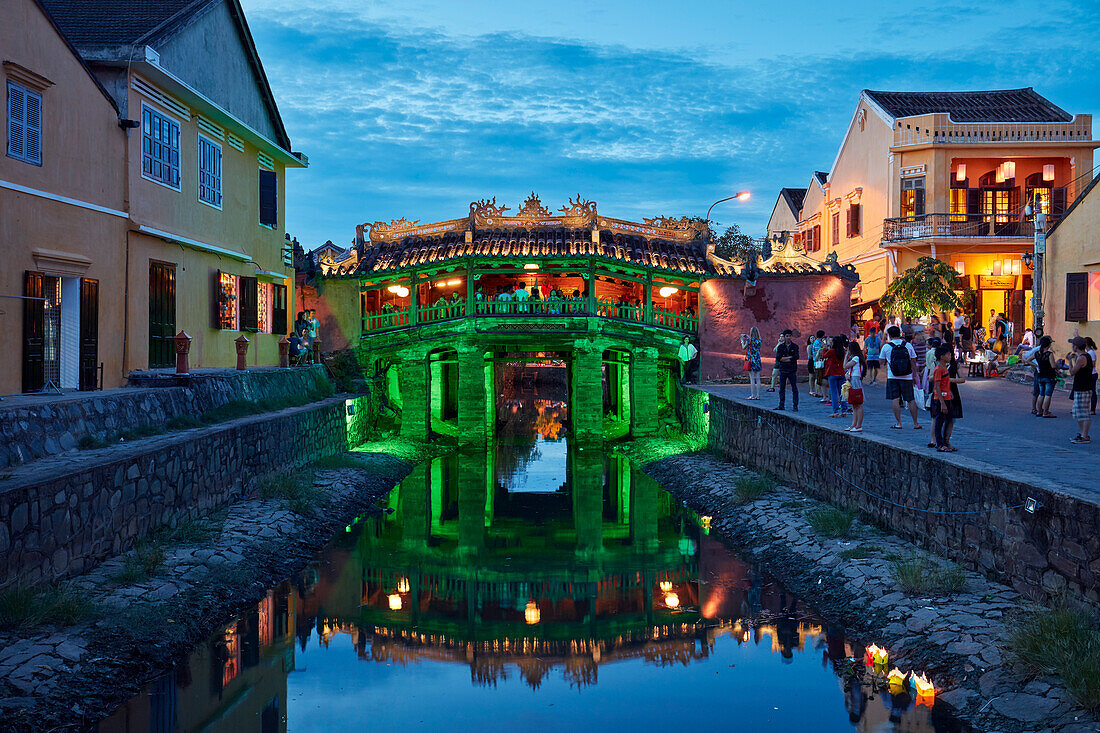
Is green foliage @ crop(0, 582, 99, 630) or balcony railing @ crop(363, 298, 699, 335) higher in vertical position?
balcony railing @ crop(363, 298, 699, 335)

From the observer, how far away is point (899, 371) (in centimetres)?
1416

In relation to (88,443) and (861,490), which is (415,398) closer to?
(88,443)

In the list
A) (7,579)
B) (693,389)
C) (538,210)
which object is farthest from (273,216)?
(7,579)

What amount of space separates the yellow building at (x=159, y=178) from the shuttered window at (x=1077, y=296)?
2001 cm

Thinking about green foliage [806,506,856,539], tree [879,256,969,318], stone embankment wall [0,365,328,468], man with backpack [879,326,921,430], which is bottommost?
green foliage [806,506,856,539]

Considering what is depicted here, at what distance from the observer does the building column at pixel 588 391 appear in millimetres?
27891

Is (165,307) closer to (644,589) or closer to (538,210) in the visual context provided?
(644,589)

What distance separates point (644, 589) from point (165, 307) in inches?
406

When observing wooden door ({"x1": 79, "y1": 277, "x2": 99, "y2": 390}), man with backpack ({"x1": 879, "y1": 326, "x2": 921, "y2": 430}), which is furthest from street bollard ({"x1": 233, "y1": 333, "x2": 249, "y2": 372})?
man with backpack ({"x1": 879, "y1": 326, "x2": 921, "y2": 430})

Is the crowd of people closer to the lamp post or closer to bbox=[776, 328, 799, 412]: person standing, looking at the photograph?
bbox=[776, 328, 799, 412]: person standing

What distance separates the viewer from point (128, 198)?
1563cm

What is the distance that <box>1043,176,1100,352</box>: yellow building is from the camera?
22906 mm

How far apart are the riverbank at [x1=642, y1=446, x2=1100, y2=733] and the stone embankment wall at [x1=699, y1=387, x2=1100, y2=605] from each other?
245 mm

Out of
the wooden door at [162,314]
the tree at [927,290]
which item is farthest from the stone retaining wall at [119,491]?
the tree at [927,290]
